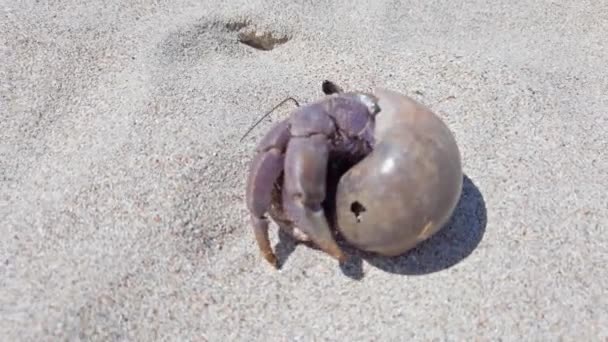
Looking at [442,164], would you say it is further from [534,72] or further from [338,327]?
[534,72]

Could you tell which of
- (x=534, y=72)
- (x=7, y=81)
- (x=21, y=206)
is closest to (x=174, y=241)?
(x=21, y=206)

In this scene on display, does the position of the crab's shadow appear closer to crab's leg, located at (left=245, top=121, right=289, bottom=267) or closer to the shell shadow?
the shell shadow

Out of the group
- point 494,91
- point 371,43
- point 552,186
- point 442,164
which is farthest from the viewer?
point 371,43

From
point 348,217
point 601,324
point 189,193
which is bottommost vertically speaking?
point 601,324

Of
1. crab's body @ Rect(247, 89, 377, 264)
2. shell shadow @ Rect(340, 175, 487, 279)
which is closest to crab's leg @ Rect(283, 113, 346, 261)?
crab's body @ Rect(247, 89, 377, 264)

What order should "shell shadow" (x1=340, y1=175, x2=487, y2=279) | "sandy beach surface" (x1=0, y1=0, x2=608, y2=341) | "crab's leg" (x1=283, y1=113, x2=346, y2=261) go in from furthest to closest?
"shell shadow" (x1=340, y1=175, x2=487, y2=279) < "sandy beach surface" (x1=0, y1=0, x2=608, y2=341) < "crab's leg" (x1=283, y1=113, x2=346, y2=261)

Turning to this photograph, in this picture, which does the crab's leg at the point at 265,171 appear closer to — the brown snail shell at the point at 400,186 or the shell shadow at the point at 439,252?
the brown snail shell at the point at 400,186

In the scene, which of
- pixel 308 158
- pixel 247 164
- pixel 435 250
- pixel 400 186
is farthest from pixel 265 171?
pixel 435 250
